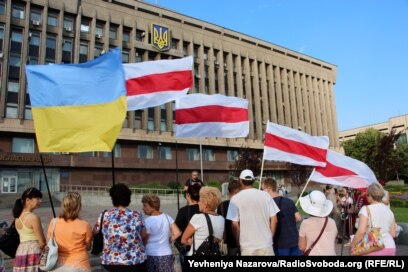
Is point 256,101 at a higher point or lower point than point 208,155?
higher

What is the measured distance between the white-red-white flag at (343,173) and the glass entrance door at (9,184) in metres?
32.9

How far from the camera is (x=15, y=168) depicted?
34.2 m

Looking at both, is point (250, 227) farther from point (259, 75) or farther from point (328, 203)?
point (259, 75)

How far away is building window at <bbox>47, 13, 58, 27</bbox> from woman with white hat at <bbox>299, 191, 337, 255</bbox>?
39654mm

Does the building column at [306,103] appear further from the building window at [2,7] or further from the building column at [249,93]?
the building window at [2,7]

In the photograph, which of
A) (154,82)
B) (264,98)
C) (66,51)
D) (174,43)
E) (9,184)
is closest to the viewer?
(154,82)

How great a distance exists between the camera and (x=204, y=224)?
4.25 metres

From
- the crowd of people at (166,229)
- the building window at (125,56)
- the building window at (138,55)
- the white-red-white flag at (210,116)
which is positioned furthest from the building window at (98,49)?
the crowd of people at (166,229)

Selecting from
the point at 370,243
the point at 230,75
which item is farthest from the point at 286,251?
the point at 230,75

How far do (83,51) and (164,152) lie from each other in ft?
47.1

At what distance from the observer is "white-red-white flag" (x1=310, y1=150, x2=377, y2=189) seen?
742cm

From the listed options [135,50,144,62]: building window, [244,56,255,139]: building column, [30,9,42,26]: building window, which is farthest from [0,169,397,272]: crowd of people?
[244,56,255,139]: building column

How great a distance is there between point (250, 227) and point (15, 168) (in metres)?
34.7

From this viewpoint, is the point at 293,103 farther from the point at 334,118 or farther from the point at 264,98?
the point at 334,118
